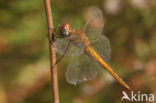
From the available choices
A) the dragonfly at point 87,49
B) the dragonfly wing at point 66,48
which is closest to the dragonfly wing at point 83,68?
the dragonfly at point 87,49

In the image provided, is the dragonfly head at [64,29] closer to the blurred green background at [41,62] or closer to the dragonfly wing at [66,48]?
the dragonfly wing at [66,48]

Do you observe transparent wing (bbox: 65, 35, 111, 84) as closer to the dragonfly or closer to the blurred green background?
the dragonfly

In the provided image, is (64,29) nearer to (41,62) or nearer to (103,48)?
(103,48)

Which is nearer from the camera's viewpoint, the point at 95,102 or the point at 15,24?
the point at 95,102

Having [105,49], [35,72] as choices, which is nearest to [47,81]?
[35,72]

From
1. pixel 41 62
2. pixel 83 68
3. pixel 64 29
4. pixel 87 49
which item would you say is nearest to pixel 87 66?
pixel 83 68

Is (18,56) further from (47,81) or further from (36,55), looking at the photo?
(47,81)
